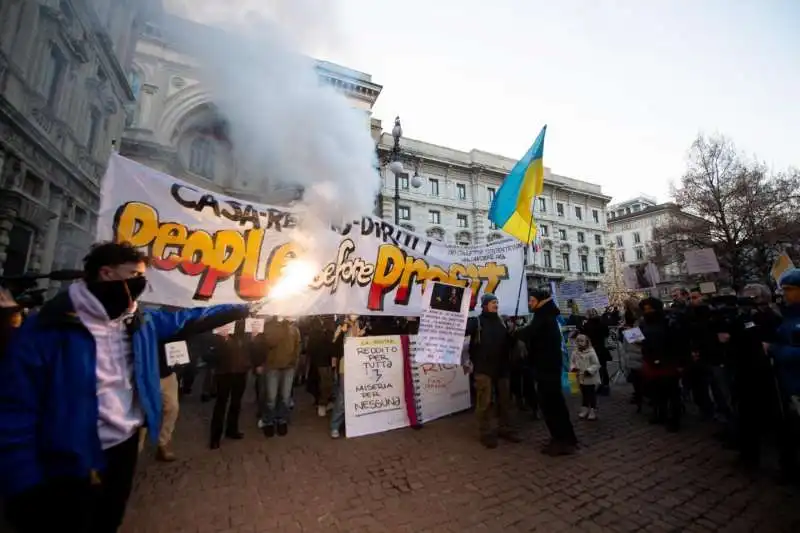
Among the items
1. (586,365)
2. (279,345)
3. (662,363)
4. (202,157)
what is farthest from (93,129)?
(662,363)

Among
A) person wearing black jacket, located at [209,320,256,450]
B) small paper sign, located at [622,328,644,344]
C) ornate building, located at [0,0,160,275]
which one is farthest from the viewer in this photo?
ornate building, located at [0,0,160,275]

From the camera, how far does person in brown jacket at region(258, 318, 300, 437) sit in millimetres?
5773

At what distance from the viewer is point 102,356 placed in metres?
1.92

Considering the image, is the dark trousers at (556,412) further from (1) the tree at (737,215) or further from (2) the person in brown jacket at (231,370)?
(1) the tree at (737,215)

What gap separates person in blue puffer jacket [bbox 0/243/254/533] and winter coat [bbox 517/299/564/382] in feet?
14.3

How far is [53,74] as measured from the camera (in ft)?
35.3

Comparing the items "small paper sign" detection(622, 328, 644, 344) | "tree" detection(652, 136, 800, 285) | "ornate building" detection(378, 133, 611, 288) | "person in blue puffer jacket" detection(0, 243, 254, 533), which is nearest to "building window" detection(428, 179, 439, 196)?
"ornate building" detection(378, 133, 611, 288)

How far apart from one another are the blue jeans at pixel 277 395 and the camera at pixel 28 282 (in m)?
3.10

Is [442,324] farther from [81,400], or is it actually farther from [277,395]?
[81,400]

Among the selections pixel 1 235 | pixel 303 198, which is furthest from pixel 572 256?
pixel 1 235

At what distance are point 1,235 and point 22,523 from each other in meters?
12.0

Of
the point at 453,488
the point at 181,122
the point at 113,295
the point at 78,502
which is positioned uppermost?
Result: the point at 181,122

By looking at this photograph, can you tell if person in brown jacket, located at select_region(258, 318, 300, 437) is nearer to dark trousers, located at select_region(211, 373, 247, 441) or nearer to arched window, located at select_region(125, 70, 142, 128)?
dark trousers, located at select_region(211, 373, 247, 441)

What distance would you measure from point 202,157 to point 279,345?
23.0 metres
